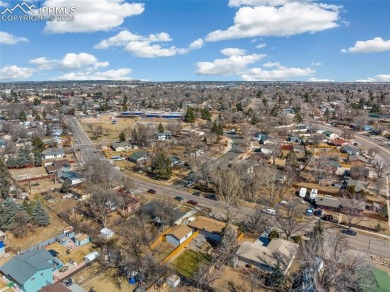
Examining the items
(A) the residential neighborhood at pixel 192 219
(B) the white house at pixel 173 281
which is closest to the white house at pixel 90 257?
(A) the residential neighborhood at pixel 192 219

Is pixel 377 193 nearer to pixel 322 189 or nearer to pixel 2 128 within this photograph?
pixel 322 189

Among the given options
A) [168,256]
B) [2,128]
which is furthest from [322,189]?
[2,128]

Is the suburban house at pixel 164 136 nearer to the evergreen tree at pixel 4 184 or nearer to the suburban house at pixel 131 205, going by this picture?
the suburban house at pixel 131 205

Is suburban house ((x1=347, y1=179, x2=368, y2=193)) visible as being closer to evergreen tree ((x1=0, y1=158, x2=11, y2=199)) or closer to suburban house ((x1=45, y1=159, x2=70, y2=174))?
suburban house ((x1=45, y1=159, x2=70, y2=174))

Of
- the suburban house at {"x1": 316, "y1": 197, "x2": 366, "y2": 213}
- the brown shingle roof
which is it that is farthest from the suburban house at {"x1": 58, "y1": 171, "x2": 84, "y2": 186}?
the suburban house at {"x1": 316, "y1": 197, "x2": 366, "y2": 213}

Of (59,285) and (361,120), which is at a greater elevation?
(361,120)

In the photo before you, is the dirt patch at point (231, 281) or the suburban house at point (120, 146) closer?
the dirt patch at point (231, 281)
